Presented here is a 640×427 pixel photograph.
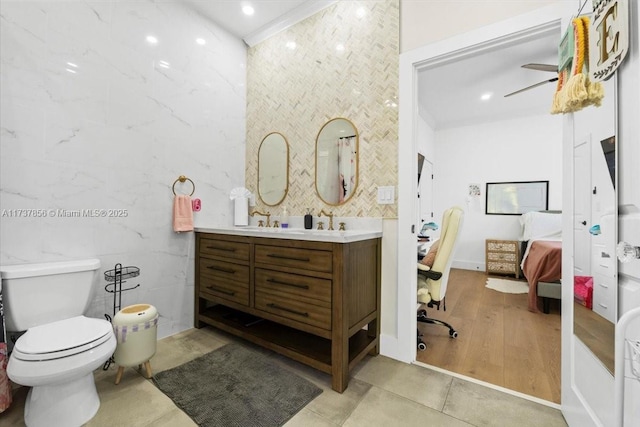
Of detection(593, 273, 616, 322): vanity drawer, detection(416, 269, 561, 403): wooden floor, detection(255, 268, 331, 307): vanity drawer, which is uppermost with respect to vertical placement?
detection(593, 273, 616, 322): vanity drawer

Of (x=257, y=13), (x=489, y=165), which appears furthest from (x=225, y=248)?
(x=489, y=165)

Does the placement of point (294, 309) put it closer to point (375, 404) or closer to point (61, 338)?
point (375, 404)

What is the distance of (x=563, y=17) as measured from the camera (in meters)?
1.51

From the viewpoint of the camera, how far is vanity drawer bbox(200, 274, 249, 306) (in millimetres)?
2172

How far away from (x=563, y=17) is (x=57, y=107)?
10.4 ft

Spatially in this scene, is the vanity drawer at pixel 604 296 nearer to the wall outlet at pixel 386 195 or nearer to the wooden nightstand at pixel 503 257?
the wall outlet at pixel 386 195

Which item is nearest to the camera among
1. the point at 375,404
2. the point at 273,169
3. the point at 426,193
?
the point at 375,404

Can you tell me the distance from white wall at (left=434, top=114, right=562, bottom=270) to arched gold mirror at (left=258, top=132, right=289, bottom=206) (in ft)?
13.3

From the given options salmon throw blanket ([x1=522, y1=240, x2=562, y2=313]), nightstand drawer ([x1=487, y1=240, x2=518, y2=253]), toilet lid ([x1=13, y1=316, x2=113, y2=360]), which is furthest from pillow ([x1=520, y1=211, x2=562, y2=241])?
toilet lid ([x1=13, y1=316, x2=113, y2=360])

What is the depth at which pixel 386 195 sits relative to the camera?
6.97 ft

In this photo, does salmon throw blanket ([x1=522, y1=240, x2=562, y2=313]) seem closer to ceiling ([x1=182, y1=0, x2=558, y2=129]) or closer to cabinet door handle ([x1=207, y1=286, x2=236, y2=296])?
ceiling ([x1=182, y1=0, x2=558, y2=129])

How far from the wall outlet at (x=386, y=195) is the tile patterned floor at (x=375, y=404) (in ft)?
3.96

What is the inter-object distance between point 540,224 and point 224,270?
4.94 m

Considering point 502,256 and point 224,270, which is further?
point 502,256
